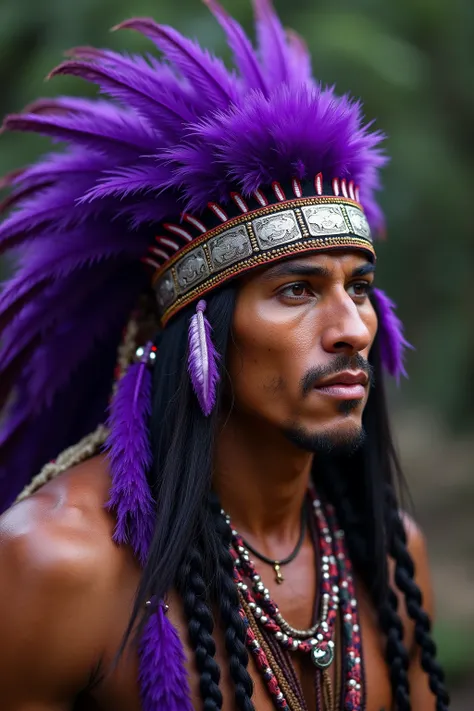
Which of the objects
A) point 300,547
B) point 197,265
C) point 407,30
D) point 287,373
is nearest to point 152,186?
point 197,265

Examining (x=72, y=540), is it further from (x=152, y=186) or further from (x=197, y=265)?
(x=152, y=186)

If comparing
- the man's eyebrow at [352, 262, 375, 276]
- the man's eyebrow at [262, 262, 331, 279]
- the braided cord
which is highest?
the man's eyebrow at [352, 262, 375, 276]

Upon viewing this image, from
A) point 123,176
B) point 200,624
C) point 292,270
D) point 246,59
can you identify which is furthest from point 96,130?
point 200,624

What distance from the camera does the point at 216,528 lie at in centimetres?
243

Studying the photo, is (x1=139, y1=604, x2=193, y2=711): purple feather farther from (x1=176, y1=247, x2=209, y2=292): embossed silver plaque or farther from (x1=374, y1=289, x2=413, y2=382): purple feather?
(x1=374, y1=289, x2=413, y2=382): purple feather

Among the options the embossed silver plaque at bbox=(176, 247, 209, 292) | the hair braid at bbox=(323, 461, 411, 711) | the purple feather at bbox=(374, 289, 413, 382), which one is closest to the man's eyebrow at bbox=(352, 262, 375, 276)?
the purple feather at bbox=(374, 289, 413, 382)

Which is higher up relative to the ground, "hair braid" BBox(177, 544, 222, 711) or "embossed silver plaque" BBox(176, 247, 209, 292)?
"embossed silver plaque" BBox(176, 247, 209, 292)

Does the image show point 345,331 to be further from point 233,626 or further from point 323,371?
point 233,626

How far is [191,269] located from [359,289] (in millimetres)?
467

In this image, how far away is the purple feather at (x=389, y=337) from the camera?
2729mm

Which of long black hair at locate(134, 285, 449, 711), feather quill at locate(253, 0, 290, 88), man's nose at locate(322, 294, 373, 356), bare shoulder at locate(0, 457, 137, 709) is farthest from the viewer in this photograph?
feather quill at locate(253, 0, 290, 88)

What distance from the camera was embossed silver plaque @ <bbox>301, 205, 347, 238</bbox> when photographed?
236 cm

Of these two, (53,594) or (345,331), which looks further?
(345,331)

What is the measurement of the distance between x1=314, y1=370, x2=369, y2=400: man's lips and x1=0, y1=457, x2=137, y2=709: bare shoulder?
648mm
